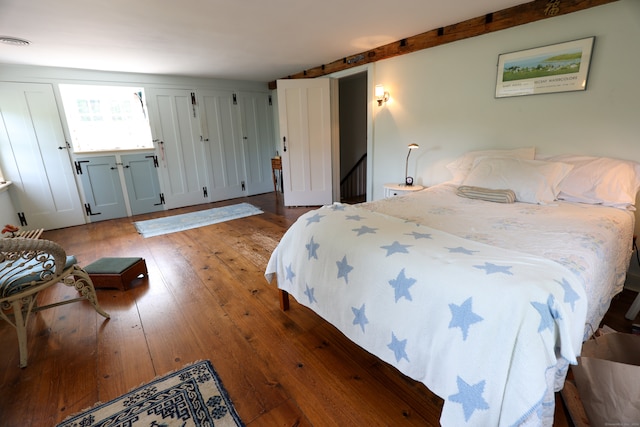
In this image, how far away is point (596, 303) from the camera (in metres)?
1.35

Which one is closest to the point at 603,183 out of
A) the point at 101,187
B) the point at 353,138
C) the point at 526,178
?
the point at 526,178

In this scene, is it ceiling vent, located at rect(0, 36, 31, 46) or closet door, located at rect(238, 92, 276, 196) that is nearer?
ceiling vent, located at rect(0, 36, 31, 46)

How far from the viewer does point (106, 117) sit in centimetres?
469

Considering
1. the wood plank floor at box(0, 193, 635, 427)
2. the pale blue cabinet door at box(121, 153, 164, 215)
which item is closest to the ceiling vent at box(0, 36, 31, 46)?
the pale blue cabinet door at box(121, 153, 164, 215)

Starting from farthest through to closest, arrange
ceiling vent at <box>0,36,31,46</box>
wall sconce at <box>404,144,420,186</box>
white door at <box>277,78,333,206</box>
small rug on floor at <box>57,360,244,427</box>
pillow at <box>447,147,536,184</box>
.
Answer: white door at <box>277,78,333,206</box> < wall sconce at <box>404,144,420,186</box> < ceiling vent at <box>0,36,31,46</box> < pillow at <box>447,147,536,184</box> < small rug on floor at <box>57,360,244,427</box>

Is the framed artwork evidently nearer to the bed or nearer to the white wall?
the white wall

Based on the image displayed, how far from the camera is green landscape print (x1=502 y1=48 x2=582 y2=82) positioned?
2.24 meters

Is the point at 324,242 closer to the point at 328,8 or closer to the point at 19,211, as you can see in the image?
the point at 328,8

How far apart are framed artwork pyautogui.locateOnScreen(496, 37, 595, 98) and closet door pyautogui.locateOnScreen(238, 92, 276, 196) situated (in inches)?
173

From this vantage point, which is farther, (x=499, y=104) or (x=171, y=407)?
(x=499, y=104)

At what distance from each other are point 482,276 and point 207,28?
309 cm

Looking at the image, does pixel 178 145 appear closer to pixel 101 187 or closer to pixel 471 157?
pixel 101 187

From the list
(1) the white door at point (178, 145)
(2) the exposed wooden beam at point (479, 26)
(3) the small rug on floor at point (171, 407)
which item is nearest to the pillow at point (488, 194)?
(2) the exposed wooden beam at point (479, 26)

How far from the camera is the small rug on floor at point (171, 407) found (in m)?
1.29
